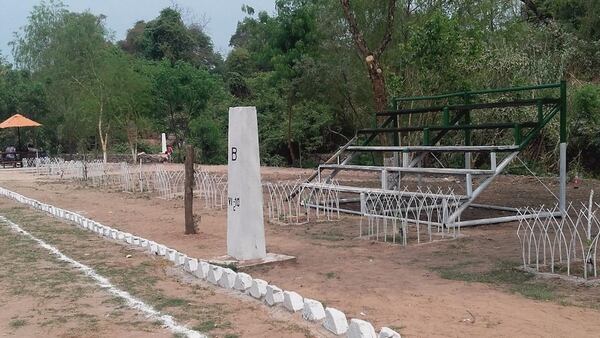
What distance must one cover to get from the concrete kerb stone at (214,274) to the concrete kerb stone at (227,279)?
0.06 metres

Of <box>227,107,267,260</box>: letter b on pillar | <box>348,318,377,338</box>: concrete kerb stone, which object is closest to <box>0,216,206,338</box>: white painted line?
<box>348,318,377,338</box>: concrete kerb stone

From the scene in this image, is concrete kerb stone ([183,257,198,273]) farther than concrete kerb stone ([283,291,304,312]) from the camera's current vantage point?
Yes

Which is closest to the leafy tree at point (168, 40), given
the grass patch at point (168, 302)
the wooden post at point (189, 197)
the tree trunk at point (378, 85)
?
the tree trunk at point (378, 85)

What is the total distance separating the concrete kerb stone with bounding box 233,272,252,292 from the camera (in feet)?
20.4

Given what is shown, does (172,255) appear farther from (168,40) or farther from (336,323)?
(168,40)

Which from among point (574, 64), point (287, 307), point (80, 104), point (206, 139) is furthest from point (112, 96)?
point (287, 307)

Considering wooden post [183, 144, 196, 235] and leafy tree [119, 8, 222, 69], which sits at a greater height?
leafy tree [119, 8, 222, 69]

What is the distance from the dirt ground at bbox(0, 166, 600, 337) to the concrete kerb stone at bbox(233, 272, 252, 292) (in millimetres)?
504

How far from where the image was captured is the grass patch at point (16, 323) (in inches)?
213

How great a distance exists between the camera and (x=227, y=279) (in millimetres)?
6488

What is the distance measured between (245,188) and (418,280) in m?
2.37

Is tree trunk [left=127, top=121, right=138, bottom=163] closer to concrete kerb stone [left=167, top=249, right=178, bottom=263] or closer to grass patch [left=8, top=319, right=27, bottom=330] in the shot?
concrete kerb stone [left=167, top=249, right=178, bottom=263]

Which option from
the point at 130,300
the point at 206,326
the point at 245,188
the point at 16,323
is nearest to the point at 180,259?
the point at 245,188

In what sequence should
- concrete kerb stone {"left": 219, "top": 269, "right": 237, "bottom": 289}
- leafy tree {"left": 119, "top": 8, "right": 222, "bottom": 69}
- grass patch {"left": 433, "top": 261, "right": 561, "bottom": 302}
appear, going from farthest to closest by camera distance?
leafy tree {"left": 119, "top": 8, "right": 222, "bottom": 69} < concrete kerb stone {"left": 219, "top": 269, "right": 237, "bottom": 289} < grass patch {"left": 433, "top": 261, "right": 561, "bottom": 302}
